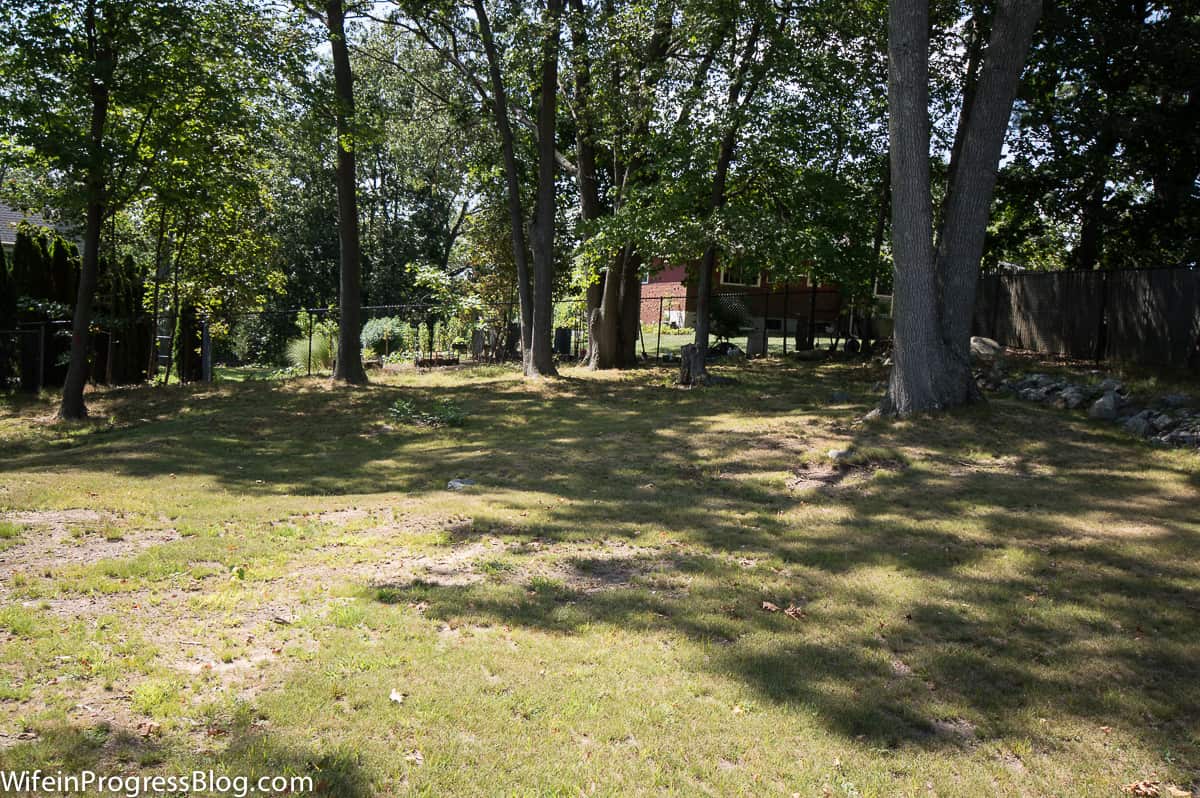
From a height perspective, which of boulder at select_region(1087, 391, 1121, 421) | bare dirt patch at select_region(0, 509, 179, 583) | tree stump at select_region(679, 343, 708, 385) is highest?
tree stump at select_region(679, 343, 708, 385)

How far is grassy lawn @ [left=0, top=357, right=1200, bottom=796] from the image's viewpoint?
366cm

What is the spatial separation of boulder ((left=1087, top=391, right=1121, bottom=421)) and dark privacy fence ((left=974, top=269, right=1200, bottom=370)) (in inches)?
218

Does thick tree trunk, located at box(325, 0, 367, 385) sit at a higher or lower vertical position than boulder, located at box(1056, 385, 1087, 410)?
higher

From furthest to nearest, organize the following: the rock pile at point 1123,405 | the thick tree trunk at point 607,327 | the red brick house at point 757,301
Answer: the red brick house at point 757,301, the thick tree trunk at point 607,327, the rock pile at point 1123,405

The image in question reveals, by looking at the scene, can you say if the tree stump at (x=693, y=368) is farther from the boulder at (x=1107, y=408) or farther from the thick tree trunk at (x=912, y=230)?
the boulder at (x=1107, y=408)

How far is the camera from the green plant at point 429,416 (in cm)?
1302

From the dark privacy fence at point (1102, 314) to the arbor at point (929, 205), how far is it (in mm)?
7276

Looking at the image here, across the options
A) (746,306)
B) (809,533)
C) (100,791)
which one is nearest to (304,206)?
(746,306)

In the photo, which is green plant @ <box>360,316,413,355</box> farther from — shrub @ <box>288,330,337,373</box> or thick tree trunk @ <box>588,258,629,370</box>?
thick tree trunk @ <box>588,258,629,370</box>

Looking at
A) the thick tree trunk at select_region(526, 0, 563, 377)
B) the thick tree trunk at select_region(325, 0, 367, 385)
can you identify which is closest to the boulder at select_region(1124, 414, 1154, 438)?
the thick tree trunk at select_region(526, 0, 563, 377)

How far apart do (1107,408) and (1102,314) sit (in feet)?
24.3

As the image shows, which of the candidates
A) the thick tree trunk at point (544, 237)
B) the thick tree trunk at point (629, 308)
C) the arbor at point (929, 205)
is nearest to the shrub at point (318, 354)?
the thick tree trunk at point (544, 237)

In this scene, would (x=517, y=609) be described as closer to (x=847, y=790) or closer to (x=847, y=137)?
(x=847, y=790)

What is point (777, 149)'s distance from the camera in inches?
634
